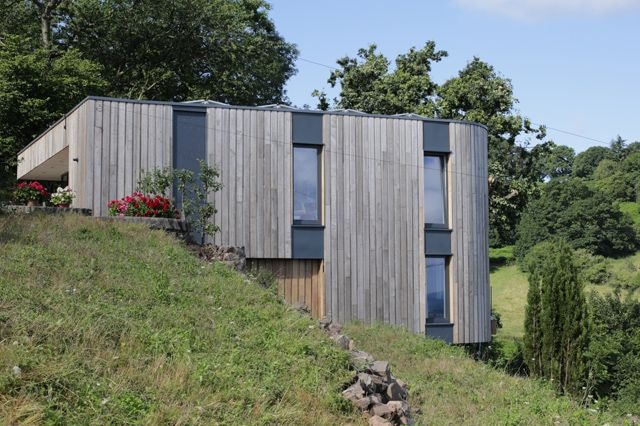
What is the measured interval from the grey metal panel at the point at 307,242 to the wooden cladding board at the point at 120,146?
2880 millimetres

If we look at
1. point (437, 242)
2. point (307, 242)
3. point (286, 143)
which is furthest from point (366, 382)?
point (437, 242)

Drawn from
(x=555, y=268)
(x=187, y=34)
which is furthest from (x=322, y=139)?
(x=187, y=34)

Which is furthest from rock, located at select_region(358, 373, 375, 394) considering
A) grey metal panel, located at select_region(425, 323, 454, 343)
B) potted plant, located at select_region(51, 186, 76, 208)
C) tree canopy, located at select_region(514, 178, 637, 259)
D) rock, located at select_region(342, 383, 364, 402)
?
tree canopy, located at select_region(514, 178, 637, 259)

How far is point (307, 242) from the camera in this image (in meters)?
15.7

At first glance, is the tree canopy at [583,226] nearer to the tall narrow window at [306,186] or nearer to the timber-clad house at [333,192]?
the timber-clad house at [333,192]

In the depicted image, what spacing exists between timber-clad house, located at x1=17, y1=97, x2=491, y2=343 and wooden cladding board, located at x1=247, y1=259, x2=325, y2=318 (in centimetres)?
2

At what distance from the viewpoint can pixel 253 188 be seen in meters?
15.6

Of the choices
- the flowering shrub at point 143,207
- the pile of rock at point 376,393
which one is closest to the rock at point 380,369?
the pile of rock at point 376,393

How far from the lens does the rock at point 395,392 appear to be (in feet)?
25.7

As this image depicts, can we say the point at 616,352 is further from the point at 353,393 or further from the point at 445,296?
the point at 353,393

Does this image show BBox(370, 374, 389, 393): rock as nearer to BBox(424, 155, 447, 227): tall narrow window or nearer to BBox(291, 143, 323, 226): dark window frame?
BBox(291, 143, 323, 226): dark window frame

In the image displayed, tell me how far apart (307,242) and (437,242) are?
2796mm

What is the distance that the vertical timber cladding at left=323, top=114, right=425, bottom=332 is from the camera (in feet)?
51.9

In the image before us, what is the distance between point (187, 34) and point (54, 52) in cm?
497
